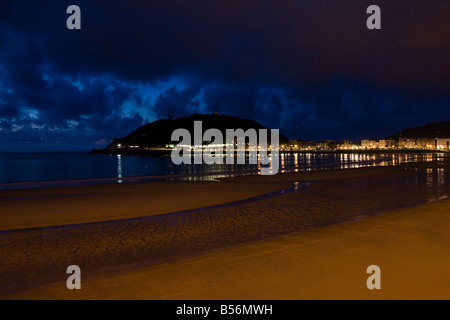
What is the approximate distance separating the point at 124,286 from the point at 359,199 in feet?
37.4

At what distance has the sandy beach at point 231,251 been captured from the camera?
4512 mm

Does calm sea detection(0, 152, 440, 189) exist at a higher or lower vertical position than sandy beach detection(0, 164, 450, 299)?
higher

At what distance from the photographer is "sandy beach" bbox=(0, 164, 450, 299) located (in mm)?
4512

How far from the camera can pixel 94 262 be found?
6.26 meters

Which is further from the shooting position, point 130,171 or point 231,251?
point 130,171

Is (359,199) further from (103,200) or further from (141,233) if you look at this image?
(103,200)

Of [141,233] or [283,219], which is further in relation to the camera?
[283,219]

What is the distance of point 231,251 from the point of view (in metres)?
6.42

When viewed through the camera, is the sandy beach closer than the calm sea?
Yes

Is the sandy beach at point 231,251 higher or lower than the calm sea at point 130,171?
lower

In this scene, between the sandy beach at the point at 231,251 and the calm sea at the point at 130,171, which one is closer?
the sandy beach at the point at 231,251

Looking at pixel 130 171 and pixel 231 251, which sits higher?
pixel 130 171

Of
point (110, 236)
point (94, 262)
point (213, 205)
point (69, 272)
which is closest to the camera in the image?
point (69, 272)
